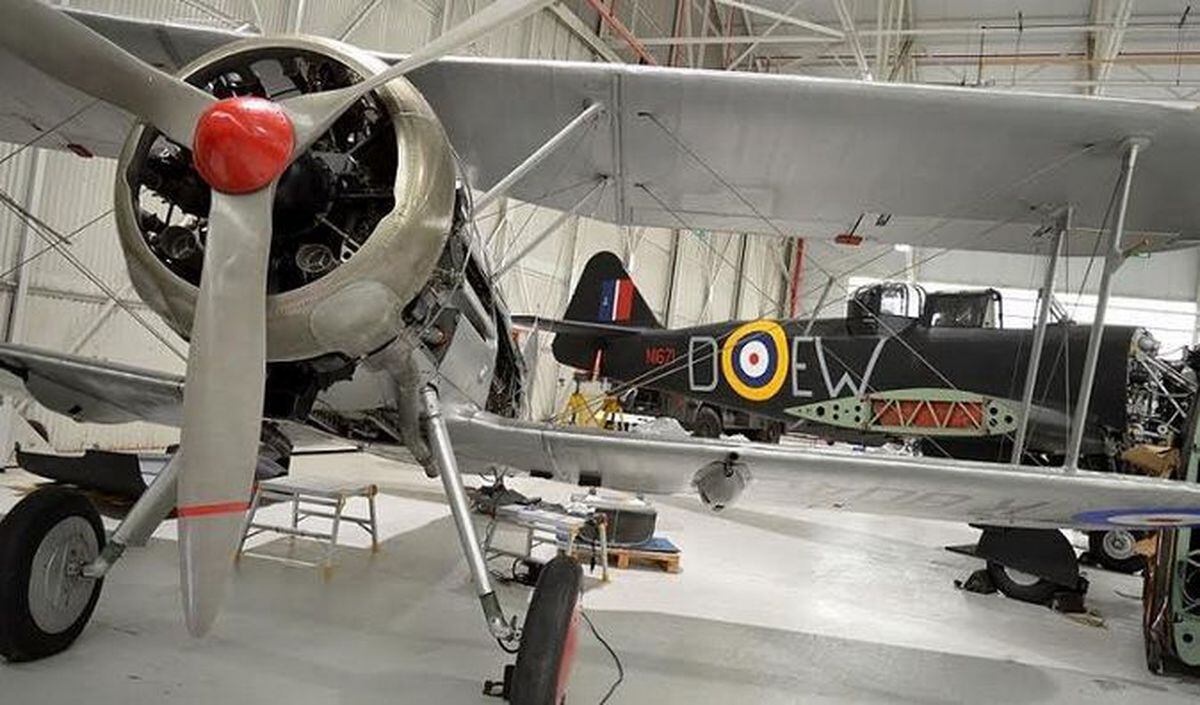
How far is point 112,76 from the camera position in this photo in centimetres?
197

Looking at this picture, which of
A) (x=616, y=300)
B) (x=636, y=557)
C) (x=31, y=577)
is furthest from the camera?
(x=616, y=300)

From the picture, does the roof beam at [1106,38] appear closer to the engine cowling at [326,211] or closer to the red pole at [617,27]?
the red pole at [617,27]

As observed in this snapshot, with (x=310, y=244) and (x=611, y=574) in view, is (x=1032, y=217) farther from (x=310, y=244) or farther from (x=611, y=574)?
(x=310, y=244)

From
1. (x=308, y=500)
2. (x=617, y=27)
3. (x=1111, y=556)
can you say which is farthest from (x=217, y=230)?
(x=617, y=27)

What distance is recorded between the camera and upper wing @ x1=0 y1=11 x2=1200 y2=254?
10.8 feet

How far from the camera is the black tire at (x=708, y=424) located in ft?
39.8

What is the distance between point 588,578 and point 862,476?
7.63 ft

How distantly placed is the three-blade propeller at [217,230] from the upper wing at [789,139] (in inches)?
61.7

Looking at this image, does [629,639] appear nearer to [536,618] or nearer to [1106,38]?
[536,618]

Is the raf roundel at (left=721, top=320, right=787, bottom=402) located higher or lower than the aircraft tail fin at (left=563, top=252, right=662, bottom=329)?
lower

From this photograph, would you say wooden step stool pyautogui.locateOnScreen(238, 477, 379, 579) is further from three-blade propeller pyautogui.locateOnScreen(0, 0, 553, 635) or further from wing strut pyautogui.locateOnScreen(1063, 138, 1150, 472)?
wing strut pyautogui.locateOnScreen(1063, 138, 1150, 472)

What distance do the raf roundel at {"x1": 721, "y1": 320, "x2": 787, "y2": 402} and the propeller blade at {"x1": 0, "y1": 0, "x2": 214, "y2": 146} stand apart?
6621 mm

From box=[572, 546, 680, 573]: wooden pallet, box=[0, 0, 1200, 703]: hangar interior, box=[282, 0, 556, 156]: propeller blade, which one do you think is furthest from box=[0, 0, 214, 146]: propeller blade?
box=[572, 546, 680, 573]: wooden pallet

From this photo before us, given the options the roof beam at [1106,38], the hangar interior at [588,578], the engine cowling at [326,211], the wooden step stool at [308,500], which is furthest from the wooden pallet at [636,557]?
the roof beam at [1106,38]
